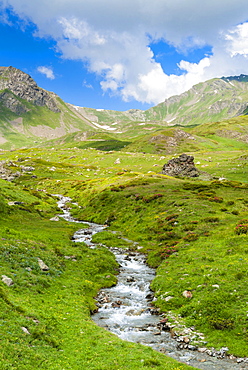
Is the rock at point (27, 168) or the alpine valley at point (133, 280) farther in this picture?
the rock at point (27, 168)

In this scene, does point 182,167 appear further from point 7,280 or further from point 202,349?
point 7,280

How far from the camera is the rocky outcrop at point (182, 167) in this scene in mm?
110438

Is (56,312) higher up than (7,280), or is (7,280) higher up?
(7,280)

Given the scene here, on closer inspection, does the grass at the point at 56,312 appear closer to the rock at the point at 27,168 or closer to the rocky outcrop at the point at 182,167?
the rocky outcrop at the point at 182,167

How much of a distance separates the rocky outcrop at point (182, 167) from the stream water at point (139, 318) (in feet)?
259

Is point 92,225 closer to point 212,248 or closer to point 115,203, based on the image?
point 115,203

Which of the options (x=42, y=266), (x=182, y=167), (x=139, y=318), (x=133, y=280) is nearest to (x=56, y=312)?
(x=139, y=318)

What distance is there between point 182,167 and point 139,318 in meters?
97.5

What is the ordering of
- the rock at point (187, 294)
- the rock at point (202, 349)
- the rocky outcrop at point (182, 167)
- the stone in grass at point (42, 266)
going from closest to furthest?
1. the rock at point (202, 349)
2. the rock at point (187, 294)
3. the stone in grass at point (42, 266)
4. the rocky outcrop at point (182, 167)

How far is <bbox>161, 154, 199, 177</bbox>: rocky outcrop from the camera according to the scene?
11044cm

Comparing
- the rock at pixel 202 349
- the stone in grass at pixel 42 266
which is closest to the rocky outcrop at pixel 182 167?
the stone in grass at pixel 42 266

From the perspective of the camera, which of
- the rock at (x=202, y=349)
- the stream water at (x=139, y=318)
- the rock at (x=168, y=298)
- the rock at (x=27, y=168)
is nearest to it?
the stream water at (x=139, y=318)

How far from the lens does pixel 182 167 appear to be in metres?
115

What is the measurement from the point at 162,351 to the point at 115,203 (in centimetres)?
5424
